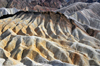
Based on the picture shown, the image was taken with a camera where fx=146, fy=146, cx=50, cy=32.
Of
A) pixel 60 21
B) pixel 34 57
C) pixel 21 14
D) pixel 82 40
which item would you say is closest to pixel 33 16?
pixel 21 14

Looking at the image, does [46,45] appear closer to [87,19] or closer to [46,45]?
[46,45]

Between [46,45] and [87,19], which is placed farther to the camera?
[87,19]

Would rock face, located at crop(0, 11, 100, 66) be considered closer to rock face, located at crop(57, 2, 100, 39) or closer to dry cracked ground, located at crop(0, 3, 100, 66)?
dry cracked ground, located at crop(0, 3, 100, 66)

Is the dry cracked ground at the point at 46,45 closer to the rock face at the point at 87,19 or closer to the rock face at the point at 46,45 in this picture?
the rock face at the point at 46,45

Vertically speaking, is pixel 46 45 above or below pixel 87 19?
above

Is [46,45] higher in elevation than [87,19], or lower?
higher

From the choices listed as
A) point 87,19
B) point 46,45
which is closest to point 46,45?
point 46,45

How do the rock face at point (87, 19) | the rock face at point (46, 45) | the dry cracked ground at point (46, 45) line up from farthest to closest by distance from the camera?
the rock face at point (87, 19) < the rock face at point (46, 45) < the dry cracked ground at point (46, 45)

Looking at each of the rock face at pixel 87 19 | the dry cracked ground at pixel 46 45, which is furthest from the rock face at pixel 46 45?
the rock face at pixel 87 19
